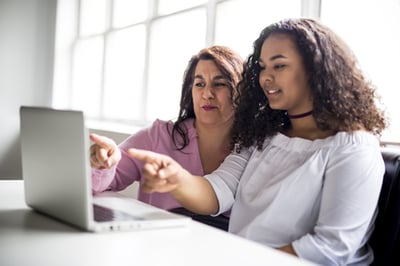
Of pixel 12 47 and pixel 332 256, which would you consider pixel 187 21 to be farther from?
pixel 332 256

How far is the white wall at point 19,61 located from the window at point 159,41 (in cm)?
16

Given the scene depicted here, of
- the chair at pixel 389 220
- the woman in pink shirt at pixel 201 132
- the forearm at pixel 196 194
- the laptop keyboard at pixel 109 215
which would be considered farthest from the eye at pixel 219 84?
the laptop keyboard at pixel 109 215

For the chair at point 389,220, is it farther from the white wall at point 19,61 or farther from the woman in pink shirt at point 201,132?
the white wall at point 19,61

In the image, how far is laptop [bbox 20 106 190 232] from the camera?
98cm

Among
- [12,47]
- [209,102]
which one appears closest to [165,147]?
[209,102]

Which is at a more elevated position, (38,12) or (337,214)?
(38,12)

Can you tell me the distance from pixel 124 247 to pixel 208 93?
3.24 feet

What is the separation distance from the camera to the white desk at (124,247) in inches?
33.3

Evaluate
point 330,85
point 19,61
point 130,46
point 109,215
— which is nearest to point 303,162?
point 330,85

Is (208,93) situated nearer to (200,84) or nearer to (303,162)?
(200,84)

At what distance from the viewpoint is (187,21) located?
389 cm

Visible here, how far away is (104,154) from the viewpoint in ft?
4.64

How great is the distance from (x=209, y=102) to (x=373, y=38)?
34.8 inches

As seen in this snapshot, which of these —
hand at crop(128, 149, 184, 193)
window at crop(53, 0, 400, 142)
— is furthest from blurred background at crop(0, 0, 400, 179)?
hand at crop(128, 149, 184, 193)
